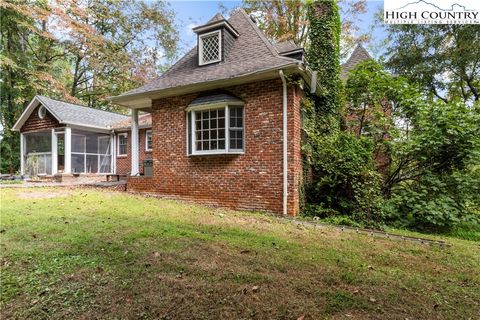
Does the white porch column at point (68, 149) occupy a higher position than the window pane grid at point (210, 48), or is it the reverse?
the window pane grid at point (210, 48)

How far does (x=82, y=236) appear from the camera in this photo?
4320mm

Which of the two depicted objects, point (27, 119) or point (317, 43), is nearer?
point (317, 43)

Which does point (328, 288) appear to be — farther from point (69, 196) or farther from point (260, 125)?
point (69, 196)

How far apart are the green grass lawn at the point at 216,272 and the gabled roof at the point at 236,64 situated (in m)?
4.35

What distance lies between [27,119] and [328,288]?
1931 cm

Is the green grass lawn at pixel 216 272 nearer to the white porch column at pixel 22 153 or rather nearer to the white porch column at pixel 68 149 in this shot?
the white porch column at pixel 68 149

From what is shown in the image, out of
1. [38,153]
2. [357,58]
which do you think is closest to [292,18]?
[357,58]

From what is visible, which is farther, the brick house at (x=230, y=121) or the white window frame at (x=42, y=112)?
the white window frame at (x=42, y=112)

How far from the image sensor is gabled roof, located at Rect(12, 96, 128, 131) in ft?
47.0

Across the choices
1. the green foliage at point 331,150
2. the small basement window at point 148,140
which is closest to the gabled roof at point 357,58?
the green foliage at point 331,150

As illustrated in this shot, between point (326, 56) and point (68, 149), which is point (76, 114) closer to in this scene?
point (68, 149)

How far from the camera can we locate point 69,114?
1492cm

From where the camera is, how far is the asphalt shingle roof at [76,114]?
14339 mm

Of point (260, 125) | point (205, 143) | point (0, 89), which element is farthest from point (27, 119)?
point (260, 125)
